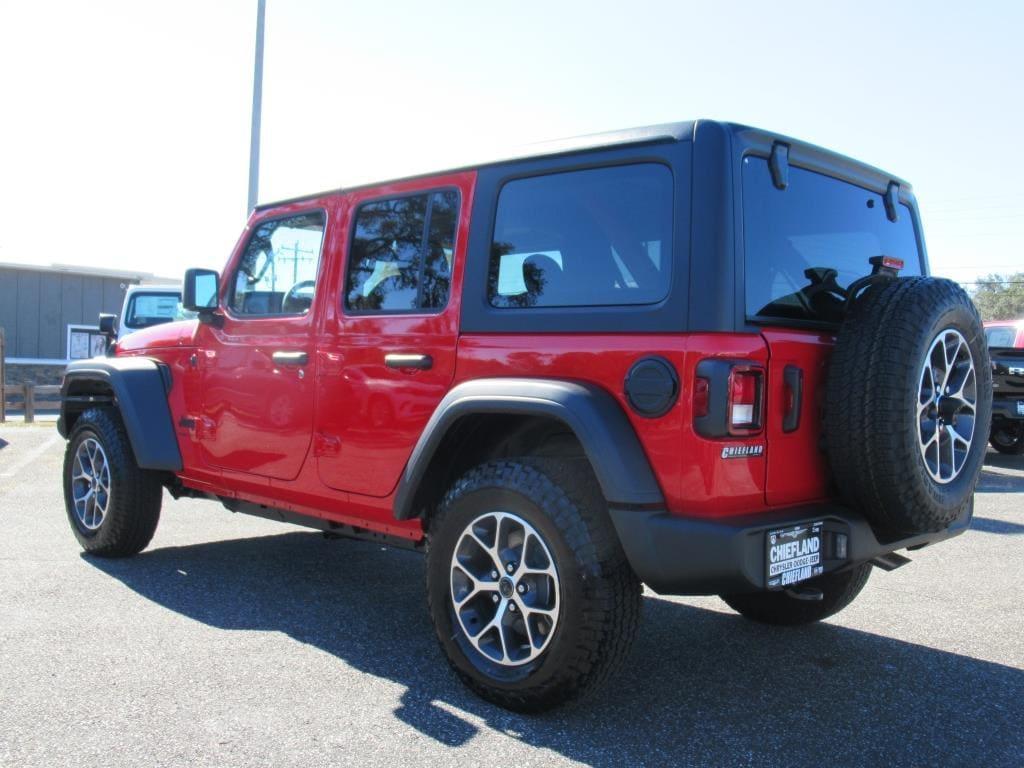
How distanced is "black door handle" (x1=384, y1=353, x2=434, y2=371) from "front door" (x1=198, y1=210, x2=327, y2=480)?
531 mm

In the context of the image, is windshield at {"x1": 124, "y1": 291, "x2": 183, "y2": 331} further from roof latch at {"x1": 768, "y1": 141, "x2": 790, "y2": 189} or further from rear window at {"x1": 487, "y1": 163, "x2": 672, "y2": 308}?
roof latch at {"x1": 768, "y1": 141, "x2": 790, "y2": 189}

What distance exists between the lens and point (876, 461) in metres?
2.86

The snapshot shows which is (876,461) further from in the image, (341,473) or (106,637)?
(106,637)

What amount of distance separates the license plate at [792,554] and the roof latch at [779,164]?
3.69ft

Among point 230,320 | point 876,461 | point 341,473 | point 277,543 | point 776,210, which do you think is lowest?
point 277,543

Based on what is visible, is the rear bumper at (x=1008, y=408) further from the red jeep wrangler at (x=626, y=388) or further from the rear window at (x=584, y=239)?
the rear window at (x=584, y=239)

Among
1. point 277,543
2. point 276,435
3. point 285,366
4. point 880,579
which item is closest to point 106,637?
point 276,435

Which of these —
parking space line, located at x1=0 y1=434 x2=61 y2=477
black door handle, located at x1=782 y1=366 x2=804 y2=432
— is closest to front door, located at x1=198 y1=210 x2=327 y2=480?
black door handle, located at x1=782 y1=366 x2=804 y2=432

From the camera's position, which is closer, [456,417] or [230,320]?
[456,417]

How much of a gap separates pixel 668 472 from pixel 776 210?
100 cm

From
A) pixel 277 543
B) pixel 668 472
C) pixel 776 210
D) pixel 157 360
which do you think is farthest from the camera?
pixel 277 543

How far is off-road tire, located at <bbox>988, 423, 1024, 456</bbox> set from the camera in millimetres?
11953

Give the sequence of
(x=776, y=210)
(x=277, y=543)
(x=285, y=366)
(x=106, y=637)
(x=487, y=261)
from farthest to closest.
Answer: (x=277, y=543) < (x=285, y=366) < (x=106, y=637) < (x=487, y=261) < (x=776, y=210)

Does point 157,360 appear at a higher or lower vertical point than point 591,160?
lower
